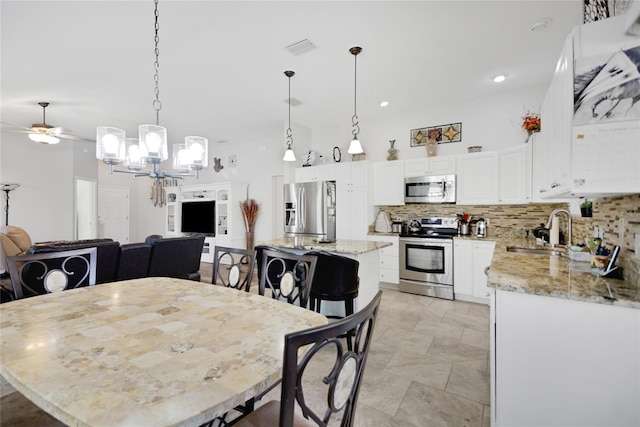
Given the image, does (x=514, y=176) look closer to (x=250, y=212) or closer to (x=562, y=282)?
(x=562, y=282)

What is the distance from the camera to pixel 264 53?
9.88ft

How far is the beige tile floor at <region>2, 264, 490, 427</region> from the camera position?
69.3 inches

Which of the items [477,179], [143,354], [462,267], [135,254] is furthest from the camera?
[477,179]

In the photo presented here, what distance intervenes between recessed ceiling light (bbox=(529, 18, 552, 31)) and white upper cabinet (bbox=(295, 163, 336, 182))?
9.96 ft

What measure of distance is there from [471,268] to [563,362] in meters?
2.69

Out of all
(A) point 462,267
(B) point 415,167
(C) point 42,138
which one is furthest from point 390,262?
(C) point 42,138

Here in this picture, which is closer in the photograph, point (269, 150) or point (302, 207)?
point (302, 207)

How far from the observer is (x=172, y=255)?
12.8ft

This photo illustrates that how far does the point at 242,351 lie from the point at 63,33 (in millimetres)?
3465

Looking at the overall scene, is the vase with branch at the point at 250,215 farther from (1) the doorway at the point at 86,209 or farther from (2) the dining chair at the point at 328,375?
(2) the dining chair at the point at 328,375

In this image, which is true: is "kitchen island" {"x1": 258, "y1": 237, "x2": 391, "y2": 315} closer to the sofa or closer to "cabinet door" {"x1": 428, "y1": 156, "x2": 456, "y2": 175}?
the sofa

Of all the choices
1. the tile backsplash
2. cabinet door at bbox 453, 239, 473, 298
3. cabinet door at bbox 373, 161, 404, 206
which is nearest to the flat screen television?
cabinet door at bbox 373, 161, 404, 206

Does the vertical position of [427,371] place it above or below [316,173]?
below

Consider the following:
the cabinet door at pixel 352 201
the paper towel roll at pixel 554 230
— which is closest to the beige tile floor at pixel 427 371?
the paper towel roll at pixel 554 230
